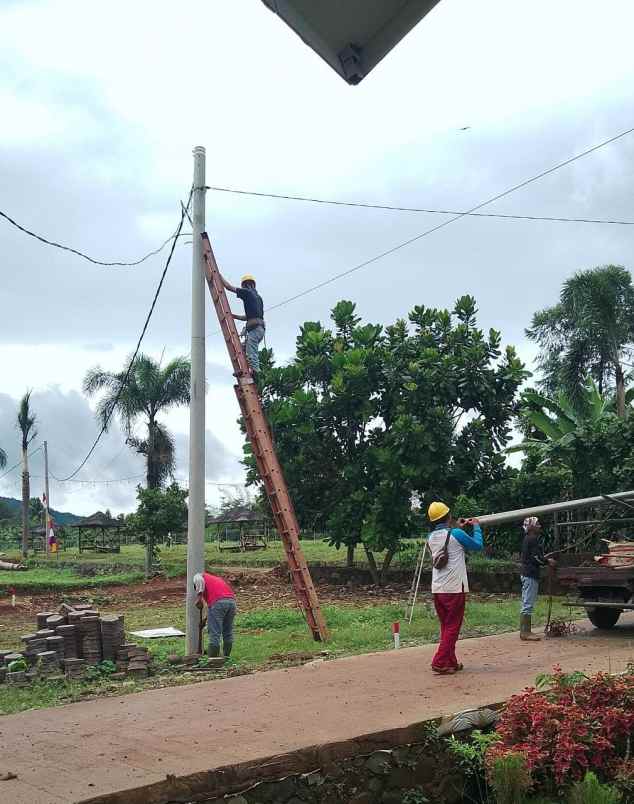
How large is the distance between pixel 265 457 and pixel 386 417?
9.71m

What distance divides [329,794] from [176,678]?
3915mm

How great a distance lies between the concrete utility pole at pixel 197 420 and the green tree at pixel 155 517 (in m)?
19.1

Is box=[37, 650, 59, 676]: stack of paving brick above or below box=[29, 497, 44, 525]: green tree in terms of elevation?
below

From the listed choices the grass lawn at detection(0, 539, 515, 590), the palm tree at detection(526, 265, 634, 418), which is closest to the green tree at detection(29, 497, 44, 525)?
the grass lawn at detection(0, 539, 515, 590)

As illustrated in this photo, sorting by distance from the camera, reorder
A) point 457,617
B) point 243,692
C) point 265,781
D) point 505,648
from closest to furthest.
→ point 265,781
point 243,692
point 457,617
point 505,648

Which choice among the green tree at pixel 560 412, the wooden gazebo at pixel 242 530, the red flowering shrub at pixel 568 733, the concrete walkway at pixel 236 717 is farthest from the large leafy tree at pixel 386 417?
the wooden gazebo at pixel 242 530

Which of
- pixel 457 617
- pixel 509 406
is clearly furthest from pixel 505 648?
pixel 509 406

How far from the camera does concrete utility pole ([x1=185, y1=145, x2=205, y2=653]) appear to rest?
11.7 m

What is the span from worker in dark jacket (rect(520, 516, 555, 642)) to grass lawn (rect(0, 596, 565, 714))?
4.45 ft

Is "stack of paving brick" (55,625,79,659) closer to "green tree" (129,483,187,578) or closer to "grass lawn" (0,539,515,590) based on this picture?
"grass lawn" (0,539,515,590)

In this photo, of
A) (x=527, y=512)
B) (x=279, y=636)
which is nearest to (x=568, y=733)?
(x=527, y=512)

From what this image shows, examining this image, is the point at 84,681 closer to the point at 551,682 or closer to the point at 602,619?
the point at 551,682

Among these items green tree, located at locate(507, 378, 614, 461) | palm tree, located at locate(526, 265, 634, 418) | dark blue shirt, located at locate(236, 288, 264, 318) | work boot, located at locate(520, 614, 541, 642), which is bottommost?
work boot, located at locate(520, 614, 541, 642)

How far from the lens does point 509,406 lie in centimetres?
2172
